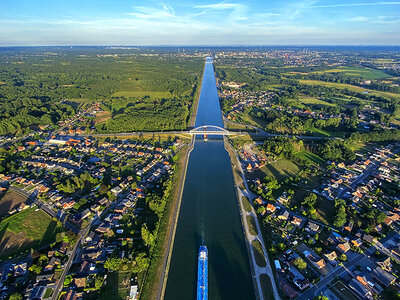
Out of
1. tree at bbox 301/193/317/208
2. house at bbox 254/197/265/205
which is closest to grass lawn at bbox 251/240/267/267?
house at bbox 254/197/265/205

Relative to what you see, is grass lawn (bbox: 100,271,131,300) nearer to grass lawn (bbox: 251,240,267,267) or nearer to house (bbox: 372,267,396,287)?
grass lawn (bbox: 251,240,267,267)

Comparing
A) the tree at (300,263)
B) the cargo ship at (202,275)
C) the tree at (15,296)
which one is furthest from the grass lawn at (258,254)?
the tree at (15,296)

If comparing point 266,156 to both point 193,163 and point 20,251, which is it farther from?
point 20,251

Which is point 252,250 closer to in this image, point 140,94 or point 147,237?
point 147,237

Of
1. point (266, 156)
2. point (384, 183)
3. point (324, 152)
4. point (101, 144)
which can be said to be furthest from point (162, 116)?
point (384, 183)

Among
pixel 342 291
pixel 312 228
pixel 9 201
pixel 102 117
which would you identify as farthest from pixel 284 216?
pixel 102 117

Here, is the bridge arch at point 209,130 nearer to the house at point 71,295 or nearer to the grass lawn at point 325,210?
the grass lawn at point 325,210
